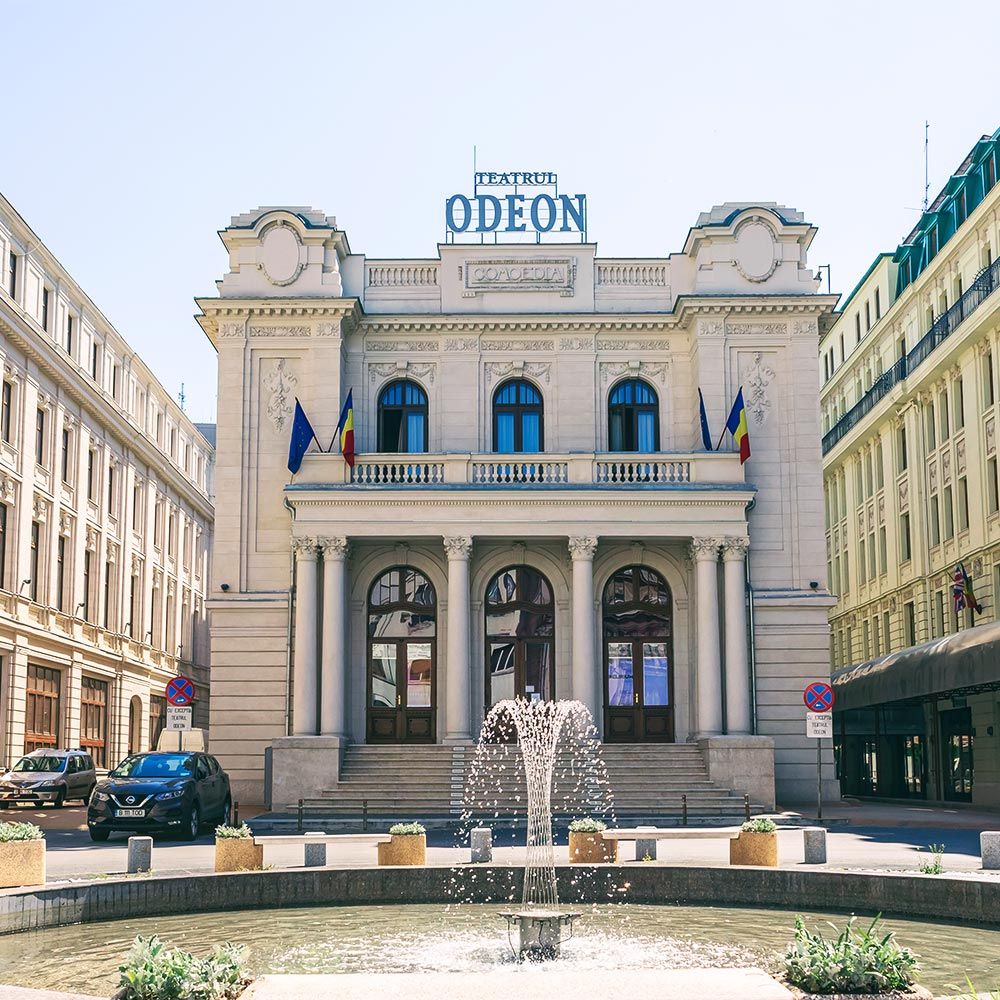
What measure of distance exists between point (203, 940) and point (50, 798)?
28874 millimetres

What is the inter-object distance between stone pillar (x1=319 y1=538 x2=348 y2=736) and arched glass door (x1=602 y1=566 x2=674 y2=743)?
7.20 metres

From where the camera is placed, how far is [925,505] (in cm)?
5203

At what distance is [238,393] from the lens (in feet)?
129

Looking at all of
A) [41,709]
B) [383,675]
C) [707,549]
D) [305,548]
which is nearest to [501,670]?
[383,675]

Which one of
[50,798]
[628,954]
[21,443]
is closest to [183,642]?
[21,443]

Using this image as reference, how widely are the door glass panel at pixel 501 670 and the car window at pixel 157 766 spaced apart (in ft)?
34.8

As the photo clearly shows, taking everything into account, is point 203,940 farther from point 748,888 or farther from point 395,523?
point 395,523

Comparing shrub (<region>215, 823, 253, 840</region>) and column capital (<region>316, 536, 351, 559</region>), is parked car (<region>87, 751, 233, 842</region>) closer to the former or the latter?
column capital (<region>316, 536, 351, 559</region>)

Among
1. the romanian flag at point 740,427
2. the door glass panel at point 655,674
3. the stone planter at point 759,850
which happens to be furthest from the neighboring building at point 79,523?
the stone planter at point 759,850

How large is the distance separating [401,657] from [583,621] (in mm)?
5471

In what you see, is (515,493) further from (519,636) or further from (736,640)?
(736,640)

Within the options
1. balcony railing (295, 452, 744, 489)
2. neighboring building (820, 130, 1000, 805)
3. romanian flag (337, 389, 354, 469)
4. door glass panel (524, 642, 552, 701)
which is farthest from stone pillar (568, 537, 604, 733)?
neighboring building (820, 130, 1000, 805)

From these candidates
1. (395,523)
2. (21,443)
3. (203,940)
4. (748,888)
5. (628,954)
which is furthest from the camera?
(21,443)

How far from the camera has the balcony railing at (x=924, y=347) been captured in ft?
147
